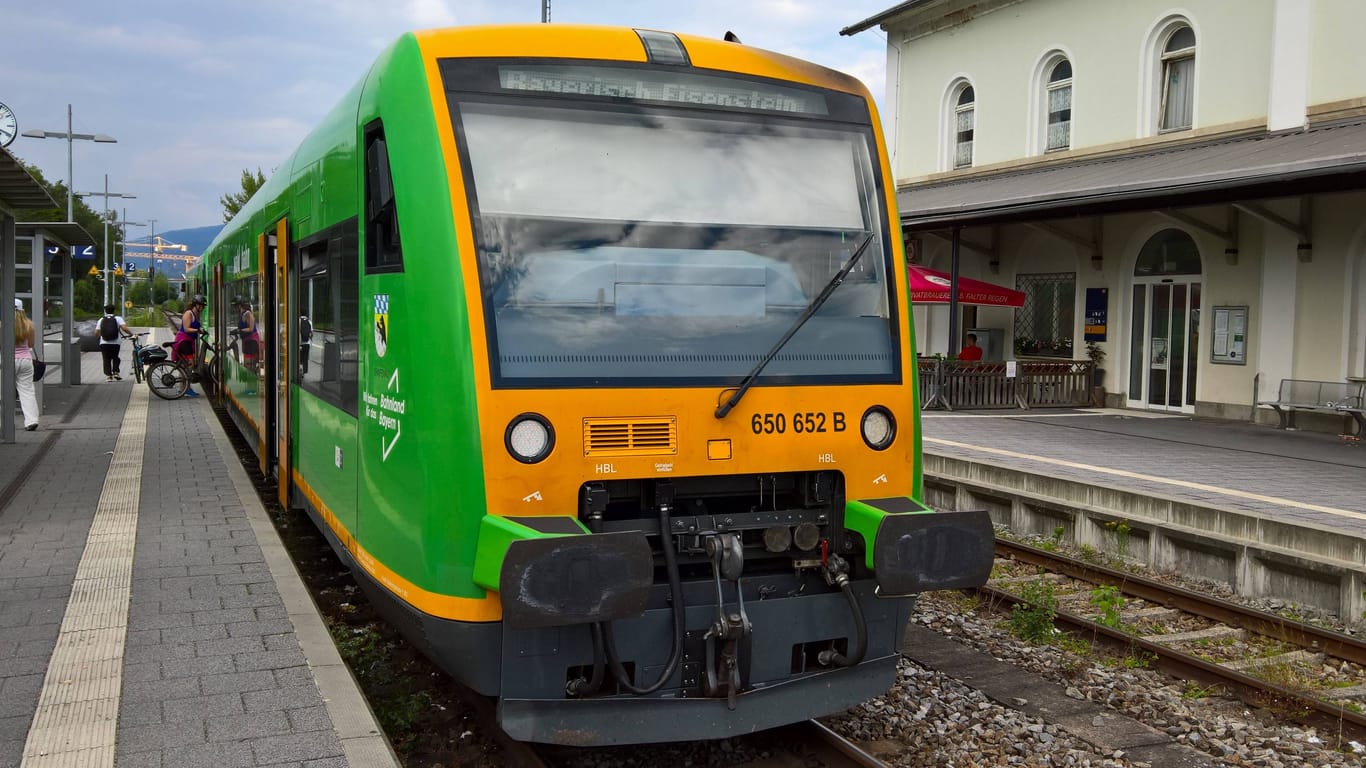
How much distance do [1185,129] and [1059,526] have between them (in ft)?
40.7

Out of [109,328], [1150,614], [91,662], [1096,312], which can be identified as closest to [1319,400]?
[1096,312]

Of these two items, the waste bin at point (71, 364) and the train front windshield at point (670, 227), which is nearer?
the train front windshield at point (670, 227)

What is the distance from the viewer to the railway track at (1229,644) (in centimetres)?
576

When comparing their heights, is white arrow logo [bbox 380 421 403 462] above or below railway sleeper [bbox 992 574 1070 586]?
above

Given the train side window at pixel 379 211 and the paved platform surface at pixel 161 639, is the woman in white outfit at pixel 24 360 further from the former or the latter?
the train side window at pixel 379 211

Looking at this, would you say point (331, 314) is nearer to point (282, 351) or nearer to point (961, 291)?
point (282, 351)

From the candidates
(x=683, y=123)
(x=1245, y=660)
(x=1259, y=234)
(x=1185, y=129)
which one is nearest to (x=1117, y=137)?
(x=1185, y=129)

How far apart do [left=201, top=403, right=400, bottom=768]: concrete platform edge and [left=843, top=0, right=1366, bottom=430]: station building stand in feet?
36.6

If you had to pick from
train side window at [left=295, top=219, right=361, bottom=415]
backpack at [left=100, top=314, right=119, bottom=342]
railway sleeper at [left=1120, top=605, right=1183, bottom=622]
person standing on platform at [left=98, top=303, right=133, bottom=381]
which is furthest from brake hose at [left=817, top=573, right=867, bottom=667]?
backpack at [left=100, top=314, right=119, bottom=342]

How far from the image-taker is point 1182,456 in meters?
13.7

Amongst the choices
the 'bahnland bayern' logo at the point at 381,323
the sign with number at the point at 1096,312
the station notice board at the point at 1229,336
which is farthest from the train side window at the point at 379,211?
the sign with number at the point at 1096,312

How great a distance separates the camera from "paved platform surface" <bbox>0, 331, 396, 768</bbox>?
4359 millimetres

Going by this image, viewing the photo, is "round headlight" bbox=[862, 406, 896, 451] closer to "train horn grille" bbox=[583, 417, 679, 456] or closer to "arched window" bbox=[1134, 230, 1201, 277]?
"train horn grille" bbox=[583, 417, 679, 456]

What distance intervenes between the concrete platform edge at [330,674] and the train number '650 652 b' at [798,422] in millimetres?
1873
